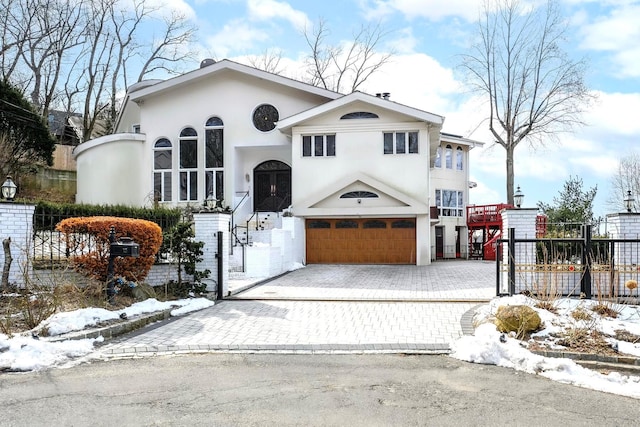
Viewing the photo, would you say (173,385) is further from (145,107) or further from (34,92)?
(34,92)

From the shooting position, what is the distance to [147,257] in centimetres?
951

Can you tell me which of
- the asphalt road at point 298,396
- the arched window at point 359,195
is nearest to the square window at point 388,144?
the arched window at point 359,195

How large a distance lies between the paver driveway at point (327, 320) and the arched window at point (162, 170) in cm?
1097

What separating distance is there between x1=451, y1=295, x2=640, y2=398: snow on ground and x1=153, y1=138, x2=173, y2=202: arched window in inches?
707

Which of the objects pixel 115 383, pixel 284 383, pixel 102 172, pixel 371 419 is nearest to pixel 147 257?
pixel 115 383

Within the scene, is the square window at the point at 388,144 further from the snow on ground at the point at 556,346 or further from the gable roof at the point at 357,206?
the snow on ground at the point at 556,346

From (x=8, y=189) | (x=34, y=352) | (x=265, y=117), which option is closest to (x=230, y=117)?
(x=265, y=117)

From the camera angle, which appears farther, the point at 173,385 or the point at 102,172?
the point at 102,172

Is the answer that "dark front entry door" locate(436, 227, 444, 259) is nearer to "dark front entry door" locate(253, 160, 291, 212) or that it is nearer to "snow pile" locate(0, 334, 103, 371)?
"dark front entry door" locate(253, 160, 291, 212)

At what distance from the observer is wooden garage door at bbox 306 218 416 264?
20.2 meters

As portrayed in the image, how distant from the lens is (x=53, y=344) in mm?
6270

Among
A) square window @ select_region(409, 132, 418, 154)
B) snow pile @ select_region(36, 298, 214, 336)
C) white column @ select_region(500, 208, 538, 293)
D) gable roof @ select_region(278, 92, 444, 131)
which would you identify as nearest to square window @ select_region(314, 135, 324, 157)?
gable roof @ select_region(278, 92, 444, 131)

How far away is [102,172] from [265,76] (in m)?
8.95

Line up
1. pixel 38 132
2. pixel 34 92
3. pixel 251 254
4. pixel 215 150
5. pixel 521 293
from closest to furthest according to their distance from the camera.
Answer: pixel 521 293 < pixel 251 254 < pixel 38 132 < pixel 215 150 < pixel 34 92
